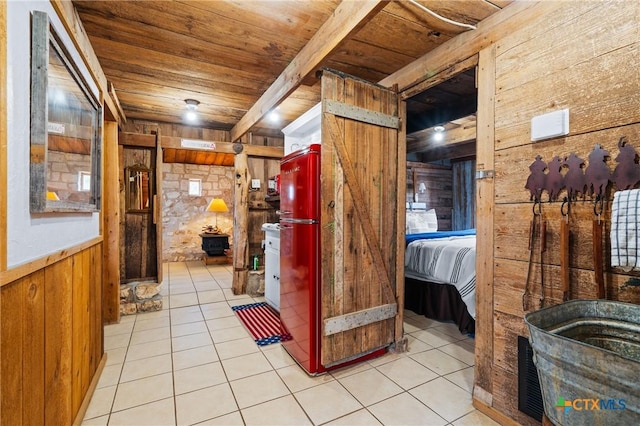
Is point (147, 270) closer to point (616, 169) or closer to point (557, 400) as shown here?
point (557, 400)

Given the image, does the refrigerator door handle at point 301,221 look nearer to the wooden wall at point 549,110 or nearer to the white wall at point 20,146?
the wooden wall at point 549,110

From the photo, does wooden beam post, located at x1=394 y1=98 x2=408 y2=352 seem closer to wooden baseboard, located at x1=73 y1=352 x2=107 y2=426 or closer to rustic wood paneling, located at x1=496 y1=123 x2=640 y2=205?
rustic wood paneling, located at x1=496 y1=123 x2=640 y2=205

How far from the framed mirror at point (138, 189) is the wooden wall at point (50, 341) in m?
1.92

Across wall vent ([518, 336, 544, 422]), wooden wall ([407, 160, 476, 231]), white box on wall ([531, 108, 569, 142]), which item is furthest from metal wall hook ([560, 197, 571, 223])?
wooden wall ([407, 160, 476, 231])

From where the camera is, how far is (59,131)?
1310 mm

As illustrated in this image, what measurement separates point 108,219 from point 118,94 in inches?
51.0

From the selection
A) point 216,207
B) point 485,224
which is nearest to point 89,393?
point 485,224

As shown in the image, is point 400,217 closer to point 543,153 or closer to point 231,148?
point 543,153

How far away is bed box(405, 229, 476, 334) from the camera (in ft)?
9.09

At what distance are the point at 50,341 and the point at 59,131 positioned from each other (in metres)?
0.92

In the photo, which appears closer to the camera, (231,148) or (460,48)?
(460,48)

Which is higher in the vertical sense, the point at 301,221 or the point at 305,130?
the point at 305,130

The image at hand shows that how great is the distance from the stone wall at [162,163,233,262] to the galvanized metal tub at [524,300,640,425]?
6.59 metres

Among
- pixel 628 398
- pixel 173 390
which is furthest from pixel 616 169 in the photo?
pixel 173 390
